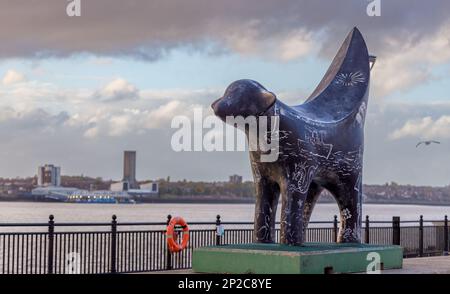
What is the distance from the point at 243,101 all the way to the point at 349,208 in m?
4.22

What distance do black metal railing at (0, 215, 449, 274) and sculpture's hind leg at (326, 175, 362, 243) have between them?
339cm

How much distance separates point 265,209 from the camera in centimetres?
1536

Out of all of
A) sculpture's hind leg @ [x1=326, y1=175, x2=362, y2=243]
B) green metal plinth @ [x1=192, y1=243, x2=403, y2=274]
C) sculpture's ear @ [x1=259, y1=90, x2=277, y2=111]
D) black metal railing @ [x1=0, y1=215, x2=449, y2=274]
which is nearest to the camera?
green metal plinth @ [x1=192, y1=243, x2=403, y2=274]

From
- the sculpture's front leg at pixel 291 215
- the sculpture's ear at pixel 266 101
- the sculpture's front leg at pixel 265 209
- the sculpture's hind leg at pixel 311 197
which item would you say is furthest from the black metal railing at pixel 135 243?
the sculpture's ear at pixel 266 101

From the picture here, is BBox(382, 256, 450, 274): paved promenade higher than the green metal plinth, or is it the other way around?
the green metal plinth

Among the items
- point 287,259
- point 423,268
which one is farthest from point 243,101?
point 423,268

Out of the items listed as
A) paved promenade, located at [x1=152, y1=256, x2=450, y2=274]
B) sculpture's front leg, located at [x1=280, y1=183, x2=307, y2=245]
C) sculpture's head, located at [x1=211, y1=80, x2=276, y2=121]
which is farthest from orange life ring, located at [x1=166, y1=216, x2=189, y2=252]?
sculpture's head, located at [x1=211, y1=80, x2=276, y2=121]

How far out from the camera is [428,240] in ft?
94.5

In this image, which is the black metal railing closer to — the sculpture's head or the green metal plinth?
the green metal plinth

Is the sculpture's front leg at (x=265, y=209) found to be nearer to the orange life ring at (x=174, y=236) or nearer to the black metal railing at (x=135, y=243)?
the black metal railing at (x=135, y=243)

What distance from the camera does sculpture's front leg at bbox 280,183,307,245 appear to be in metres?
14.6
